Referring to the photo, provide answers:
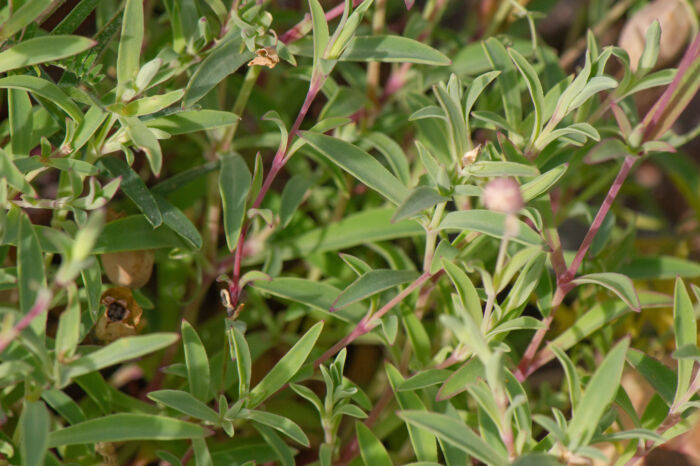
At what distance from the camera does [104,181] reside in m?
0.95

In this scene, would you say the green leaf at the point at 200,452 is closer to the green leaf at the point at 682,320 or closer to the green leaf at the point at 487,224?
the green leaf at the point at 487,224

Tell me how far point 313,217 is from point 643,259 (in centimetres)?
59

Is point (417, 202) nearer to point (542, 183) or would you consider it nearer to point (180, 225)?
point (542, 183)

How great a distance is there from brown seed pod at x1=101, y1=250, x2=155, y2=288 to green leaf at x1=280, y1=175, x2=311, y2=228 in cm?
20

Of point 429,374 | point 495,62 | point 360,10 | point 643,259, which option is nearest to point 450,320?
point 429,374

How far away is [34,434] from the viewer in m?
0.61

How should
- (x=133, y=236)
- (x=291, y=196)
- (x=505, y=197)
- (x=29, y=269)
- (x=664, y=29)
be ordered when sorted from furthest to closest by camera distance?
(x=664, y=29) → (x=291, y=196) → (x=133, y=236) → (x=29, y=269) → (x=505, y=197)

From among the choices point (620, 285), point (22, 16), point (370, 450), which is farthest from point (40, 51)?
point (620, 285)

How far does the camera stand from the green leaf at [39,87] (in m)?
0.73

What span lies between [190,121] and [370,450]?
43 centimetres

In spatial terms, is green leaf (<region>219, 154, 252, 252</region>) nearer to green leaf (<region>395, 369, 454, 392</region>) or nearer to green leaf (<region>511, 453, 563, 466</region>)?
green leaf (<region>395, 369, 454, 392</region>)

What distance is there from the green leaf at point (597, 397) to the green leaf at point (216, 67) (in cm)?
51

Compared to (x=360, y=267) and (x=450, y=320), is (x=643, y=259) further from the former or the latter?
(x=450, y=320)

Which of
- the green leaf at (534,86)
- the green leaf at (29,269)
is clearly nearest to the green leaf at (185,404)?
the green leaf at (29,269)
